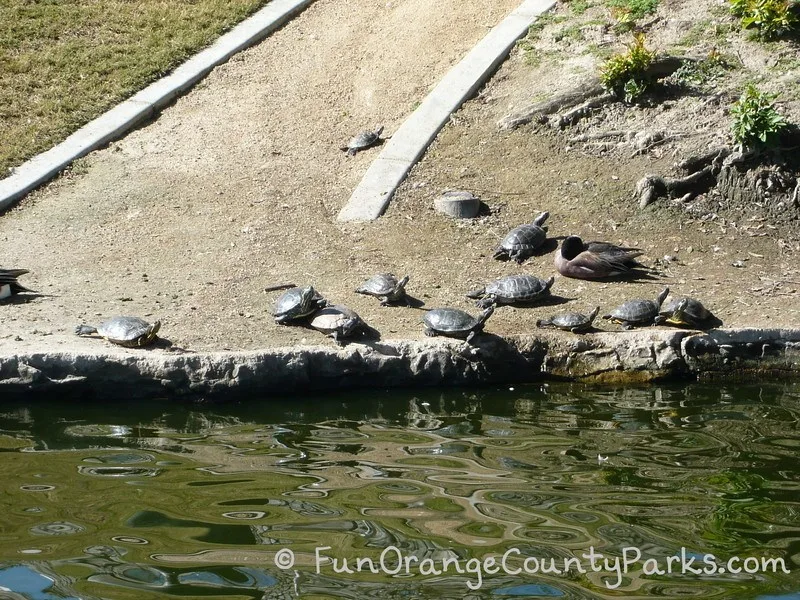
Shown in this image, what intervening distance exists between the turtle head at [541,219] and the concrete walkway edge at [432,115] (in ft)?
4.95

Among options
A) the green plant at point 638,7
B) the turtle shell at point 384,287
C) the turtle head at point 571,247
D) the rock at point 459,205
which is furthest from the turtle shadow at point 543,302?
the green plant at point 638,7

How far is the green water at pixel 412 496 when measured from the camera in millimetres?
5074

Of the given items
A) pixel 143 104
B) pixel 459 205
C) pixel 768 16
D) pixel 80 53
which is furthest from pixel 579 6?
pixel 80 53

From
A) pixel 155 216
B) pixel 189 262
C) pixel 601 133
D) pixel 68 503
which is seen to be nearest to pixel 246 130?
pixel 155 216

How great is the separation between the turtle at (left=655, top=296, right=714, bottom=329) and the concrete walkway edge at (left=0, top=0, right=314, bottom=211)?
21.6 feet

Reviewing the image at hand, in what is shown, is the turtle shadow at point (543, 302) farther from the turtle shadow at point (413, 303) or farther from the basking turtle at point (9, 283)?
the basking turtle at point (9, 283)

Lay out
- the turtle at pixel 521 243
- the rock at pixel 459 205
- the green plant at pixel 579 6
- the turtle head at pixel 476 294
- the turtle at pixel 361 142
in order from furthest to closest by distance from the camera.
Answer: the green plant at pixel 579 6 < the turtle at pixel 361 142 < the rock at pixel 459 205 < the turtle at pixel 521 243 < the turtle head at pixel 476 294

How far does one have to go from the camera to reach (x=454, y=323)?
25.7 feet

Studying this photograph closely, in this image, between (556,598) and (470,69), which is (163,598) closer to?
(556,598)

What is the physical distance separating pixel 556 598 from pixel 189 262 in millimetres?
5423

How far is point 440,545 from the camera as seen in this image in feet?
17.6

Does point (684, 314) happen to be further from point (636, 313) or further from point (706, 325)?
point (636, 313)

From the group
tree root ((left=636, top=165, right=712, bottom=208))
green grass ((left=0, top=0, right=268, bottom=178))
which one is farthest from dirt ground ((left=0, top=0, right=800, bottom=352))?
green grass ((left=0, top=0, right=268, bottom=178))

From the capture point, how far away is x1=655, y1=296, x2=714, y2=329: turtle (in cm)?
806
